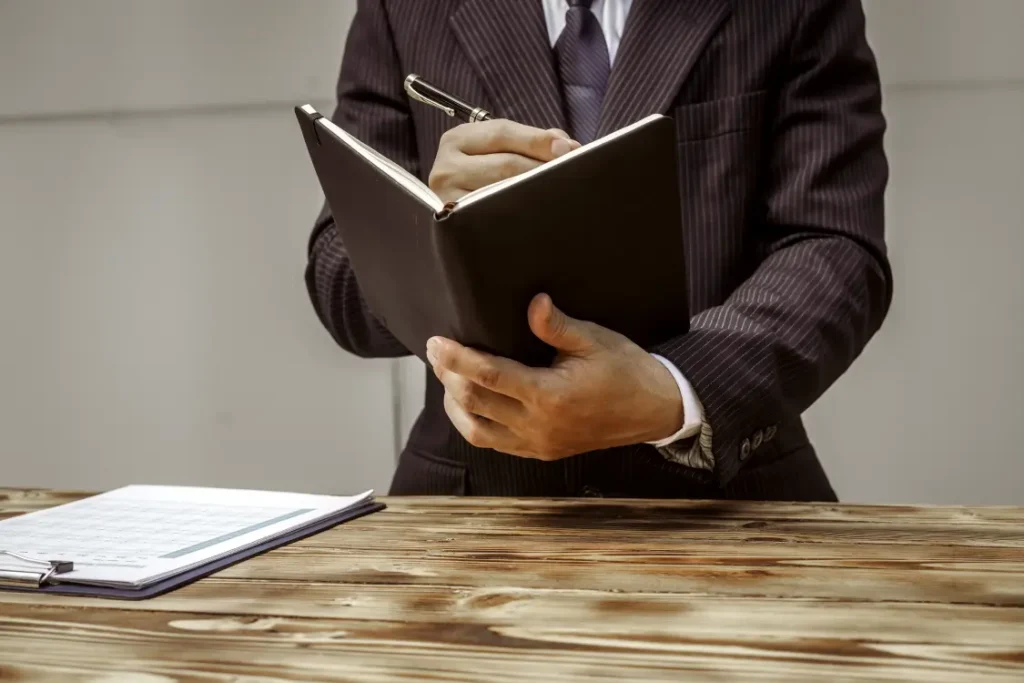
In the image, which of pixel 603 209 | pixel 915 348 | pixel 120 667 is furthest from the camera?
pixel 915 348

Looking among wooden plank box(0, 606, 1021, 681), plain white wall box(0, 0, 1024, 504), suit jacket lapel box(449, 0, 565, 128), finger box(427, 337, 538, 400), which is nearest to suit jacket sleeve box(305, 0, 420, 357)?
suit jacket lapel box(449, 0, 565, 128)

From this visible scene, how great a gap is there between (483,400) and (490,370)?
7 centimetres

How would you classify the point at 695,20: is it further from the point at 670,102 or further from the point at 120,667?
the point at 120,667

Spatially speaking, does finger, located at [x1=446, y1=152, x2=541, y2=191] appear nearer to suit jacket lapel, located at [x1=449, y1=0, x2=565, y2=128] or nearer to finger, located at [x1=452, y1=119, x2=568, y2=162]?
finger, located at [x1=452, y1=119, x2=568, y2=162]

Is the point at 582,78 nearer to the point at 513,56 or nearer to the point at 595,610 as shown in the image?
the point at 513,56

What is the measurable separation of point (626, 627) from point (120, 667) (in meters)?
0.29

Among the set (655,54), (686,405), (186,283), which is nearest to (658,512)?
(686,405)

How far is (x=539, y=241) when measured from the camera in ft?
2.50

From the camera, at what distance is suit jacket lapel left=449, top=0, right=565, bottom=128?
1179 millimetres

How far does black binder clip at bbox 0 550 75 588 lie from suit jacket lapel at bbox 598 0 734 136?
30.0 inches

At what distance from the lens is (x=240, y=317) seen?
7.75 ft

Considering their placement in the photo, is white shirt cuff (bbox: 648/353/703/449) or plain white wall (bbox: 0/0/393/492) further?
plain white wall (bbox: 0/0/393/492)

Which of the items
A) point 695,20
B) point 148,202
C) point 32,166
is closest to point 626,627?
point 695,20

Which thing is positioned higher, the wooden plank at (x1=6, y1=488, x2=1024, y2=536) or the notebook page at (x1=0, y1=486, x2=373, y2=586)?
the notebook page at (x1=0, y1=486, x2=373, y2=586)
